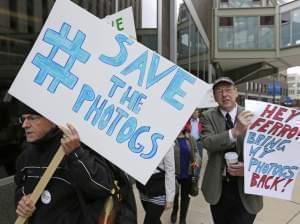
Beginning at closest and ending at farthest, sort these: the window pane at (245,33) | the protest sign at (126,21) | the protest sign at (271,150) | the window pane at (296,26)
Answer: the protest sign at (271,150) → the protest sign at (126,21) → the window pane at (296,26) → the window pane at (245,33)

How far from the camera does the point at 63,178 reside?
242 cm

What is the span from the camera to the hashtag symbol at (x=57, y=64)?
8.00 feet

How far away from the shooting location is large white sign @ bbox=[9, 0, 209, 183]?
240 cm

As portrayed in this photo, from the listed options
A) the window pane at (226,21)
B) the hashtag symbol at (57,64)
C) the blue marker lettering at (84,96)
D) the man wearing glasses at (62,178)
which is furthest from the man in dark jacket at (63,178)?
the window pane at (226,21)

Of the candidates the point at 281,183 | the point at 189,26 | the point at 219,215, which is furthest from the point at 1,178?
the point at 189,26

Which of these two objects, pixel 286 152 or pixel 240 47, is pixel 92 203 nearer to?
pixel 286 152

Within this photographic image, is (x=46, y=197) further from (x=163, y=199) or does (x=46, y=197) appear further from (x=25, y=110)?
(x=163, y=199)

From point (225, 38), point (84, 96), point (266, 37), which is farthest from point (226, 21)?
point (84, 96)

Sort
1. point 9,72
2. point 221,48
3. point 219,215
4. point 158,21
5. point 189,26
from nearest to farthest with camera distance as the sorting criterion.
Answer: point 219,215
point 9,72
point 158,21
point 189,26
point 221,48

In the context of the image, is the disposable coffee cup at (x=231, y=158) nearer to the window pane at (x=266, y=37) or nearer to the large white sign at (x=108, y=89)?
the large white sign at (x=108, y=89)

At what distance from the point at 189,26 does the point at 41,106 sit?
16730 mm

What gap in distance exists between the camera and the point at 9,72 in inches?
222

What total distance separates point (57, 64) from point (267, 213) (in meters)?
5.83

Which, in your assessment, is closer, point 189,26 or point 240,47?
point 189,26
